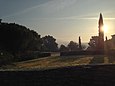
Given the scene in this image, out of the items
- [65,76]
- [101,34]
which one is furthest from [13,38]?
[65,76]

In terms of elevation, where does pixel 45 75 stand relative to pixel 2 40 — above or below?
below

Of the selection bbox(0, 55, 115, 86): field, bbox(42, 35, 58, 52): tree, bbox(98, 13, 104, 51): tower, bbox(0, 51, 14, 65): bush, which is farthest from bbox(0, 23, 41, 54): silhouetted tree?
bbox(42, 35, 58, 52): tree

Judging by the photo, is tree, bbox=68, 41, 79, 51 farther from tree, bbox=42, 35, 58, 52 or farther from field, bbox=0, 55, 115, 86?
field, bbox=0, 55, 115, 86

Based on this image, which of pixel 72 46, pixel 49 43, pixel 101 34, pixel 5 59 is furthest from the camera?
pixel 72 46

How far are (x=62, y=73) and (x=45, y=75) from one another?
28.8 inches

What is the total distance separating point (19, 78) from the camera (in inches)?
471

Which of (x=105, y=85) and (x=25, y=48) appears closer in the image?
(x=105, y=85)

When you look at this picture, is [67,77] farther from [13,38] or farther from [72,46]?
[72,46]

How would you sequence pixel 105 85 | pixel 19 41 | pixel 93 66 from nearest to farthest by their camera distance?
pixel 105 85 < pixel 93 66 < pixel 19 41

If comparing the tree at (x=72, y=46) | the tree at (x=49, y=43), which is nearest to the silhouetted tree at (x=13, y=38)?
the tree at (x=49, y=43)

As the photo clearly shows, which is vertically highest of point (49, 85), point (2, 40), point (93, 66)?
point (2, 40)

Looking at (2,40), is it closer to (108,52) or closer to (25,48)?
(25,48)

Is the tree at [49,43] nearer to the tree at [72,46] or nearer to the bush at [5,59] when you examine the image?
the tree at [72,46]

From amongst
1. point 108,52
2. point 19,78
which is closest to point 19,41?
point 108,52
